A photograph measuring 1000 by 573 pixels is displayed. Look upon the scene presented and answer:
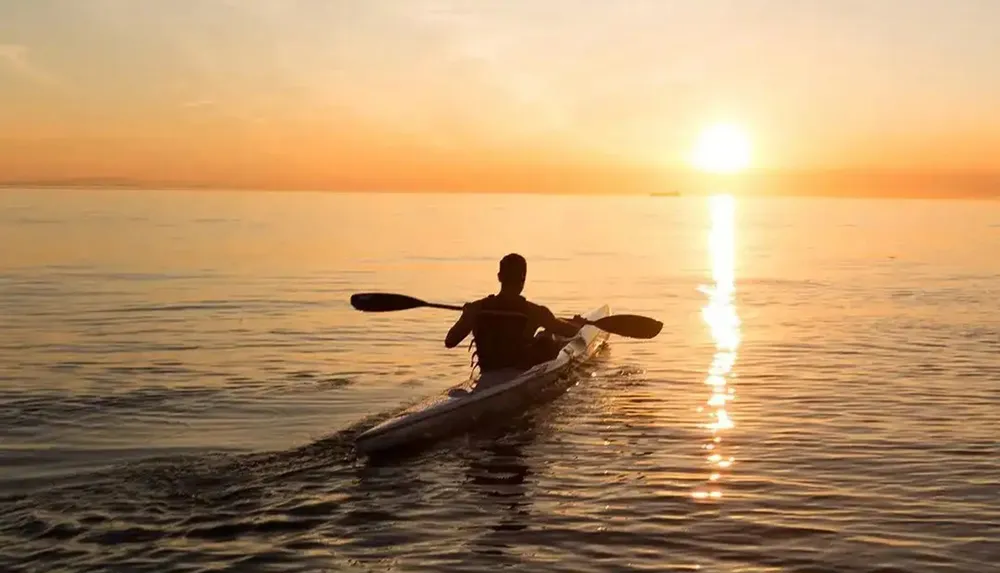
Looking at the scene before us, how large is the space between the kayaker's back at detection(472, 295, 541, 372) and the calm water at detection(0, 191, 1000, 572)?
94 cm

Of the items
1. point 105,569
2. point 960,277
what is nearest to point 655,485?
point 105,569

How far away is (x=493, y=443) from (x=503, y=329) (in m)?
2.29

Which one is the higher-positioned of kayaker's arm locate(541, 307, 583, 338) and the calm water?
kayaker's arm locate(541, 307, 583, 338)

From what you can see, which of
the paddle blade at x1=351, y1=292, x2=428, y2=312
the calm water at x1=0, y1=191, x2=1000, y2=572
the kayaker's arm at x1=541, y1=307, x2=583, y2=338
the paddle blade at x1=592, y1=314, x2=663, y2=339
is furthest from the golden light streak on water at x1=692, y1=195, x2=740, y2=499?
the paddle blade at x1=351, y1=292, x2=428, y2=312

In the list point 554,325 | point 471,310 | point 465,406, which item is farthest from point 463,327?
point 465,406

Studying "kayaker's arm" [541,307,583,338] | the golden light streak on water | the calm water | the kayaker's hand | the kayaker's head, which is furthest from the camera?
"kayaker's arm" [541,307,583,338]

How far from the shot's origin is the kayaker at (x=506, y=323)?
13.0 meters

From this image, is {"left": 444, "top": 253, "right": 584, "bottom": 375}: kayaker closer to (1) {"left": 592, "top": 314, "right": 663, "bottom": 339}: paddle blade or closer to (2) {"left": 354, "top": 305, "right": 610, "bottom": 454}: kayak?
(2) {"left": 354, "top": 305, "right": 610, "bottom": 454}: kayak

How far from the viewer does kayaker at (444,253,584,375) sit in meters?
13.0

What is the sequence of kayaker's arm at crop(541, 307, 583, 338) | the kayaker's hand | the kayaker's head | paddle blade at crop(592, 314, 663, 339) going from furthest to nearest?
paddle blade at crop(592, 314, 663, 339) < kayaker's arm at crop(541, 307, 583, 338) < the kayaker's hand < the kayaker's head

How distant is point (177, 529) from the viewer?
786 centimetres

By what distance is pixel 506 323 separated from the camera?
1327cm

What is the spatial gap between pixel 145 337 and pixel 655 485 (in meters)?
13.4

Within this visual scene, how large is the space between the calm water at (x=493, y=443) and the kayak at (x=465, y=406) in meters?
0.26
